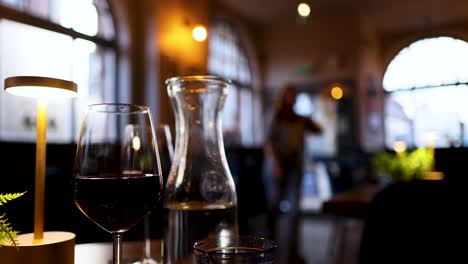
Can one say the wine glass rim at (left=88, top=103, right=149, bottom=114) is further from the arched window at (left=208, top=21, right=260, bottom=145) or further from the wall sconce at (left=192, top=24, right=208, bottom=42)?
the arched window at (left=208, top=21, right=260, bottom=145)

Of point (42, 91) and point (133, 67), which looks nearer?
point (42, 91)

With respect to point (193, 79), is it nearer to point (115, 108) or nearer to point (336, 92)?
point (115, 108)

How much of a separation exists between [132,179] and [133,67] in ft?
15.9

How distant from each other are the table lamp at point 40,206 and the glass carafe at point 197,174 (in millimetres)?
146

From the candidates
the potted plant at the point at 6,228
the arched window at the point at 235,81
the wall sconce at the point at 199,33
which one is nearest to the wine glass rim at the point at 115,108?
the potted plant at the point at 6,228

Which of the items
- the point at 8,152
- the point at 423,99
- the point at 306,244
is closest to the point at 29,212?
the point at 8,152

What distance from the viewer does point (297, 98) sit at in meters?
6.24

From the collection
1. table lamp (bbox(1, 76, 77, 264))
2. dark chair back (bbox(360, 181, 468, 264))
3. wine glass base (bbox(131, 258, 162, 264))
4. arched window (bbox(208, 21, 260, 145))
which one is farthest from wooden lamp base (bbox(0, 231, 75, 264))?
arched window (bbox(208, 21, 260, 145))

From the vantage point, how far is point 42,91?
536 mm

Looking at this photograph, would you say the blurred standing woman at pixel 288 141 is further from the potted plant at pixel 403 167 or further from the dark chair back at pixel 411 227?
the dark chair back at pixel 411 227

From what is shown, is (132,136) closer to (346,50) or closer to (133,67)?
(133,67)

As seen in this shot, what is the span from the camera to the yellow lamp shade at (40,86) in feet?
1.64

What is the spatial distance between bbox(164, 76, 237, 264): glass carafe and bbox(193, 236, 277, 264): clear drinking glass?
10 centimetres

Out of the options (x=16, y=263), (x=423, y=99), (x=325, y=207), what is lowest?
(x=325, y=207)
